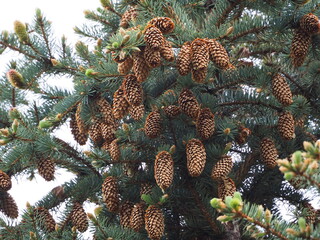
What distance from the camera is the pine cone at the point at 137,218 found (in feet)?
8.57

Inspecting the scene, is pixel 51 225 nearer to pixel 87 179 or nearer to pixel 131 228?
pixel 87 179

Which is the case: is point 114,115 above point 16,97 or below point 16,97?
below

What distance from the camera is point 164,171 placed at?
2.49 meters

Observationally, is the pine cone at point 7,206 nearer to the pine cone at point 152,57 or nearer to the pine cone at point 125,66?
the pine cone at point 125,66

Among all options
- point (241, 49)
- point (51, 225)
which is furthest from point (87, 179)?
point (241, 49)

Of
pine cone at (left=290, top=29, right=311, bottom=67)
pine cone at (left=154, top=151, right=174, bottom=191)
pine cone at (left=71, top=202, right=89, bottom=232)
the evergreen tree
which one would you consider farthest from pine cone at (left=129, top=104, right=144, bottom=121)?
pine cone at (left=290, top=29, right=311, bottom=67)

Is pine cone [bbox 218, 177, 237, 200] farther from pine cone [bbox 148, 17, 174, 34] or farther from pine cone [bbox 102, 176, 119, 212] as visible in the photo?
pine cone [bbox 148, 17, 174, 34]

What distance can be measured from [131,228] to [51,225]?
53 centimetres

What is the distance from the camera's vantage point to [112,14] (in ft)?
11.7

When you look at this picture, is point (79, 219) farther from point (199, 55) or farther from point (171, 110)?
point (199, 55)

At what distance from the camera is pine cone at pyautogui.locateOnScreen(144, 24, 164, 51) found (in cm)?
232

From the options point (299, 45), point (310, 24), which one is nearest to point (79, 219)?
point (299, 45)

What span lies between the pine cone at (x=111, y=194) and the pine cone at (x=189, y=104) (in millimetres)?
534

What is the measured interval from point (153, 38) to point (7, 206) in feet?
5.12
